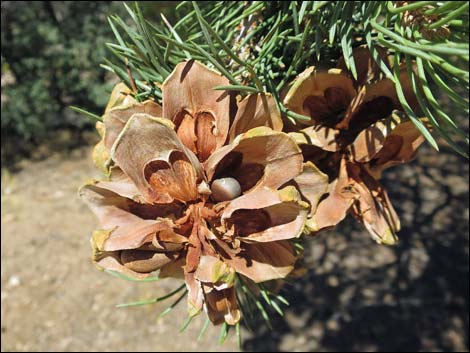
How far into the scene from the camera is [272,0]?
41 centimetres

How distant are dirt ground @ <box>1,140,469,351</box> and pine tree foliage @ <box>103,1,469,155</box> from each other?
1.09 metres

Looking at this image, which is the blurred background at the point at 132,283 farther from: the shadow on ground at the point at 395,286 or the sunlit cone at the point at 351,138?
the sunlit cone at the point at 351,138

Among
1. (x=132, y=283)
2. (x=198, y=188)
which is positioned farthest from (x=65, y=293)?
(x=198, y=188)

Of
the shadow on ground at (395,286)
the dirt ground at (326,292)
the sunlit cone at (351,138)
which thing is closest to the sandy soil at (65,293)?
the dirt ground at (326,292)

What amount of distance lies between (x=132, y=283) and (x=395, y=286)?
95 cm

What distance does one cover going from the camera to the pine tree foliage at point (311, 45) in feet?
0.93

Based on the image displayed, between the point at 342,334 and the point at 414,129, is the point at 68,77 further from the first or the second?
the point at 414,129

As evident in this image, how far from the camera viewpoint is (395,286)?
1.63m

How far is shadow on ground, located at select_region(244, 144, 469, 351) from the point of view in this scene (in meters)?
1.52

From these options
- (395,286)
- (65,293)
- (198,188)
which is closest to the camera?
(198,188)

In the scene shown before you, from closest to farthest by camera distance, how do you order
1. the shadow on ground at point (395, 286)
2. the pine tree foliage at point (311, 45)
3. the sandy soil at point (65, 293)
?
the pine tree foliage at point (311, 45) → the shadow on ground at point (395, 286) → the sandy soil at point (65, 293)

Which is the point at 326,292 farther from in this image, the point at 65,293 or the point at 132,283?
the point at 65,293

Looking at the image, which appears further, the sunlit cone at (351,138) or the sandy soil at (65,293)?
the sandy soil at (65,293)

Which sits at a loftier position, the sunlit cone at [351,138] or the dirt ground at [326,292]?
the sunlit cone at [351,138]
